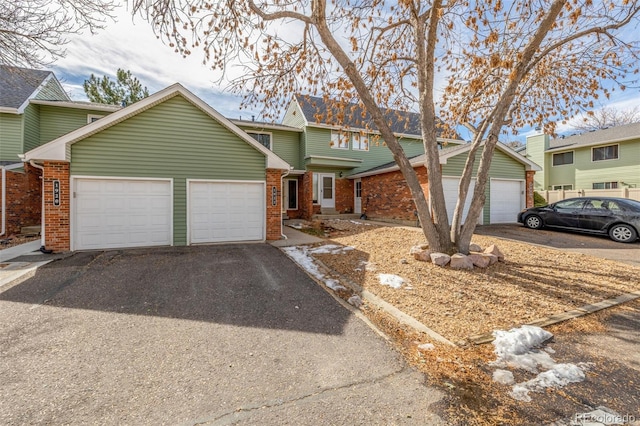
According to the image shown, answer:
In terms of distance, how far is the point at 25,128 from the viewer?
11.3m

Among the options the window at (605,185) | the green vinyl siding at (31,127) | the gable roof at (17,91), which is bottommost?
the window at (605,185)

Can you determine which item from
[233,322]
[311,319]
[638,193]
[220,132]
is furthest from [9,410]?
[638,193]

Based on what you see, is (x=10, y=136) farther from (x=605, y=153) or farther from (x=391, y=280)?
(x=605, y=153)

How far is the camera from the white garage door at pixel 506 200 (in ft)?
44.1

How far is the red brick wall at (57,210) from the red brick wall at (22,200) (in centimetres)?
451

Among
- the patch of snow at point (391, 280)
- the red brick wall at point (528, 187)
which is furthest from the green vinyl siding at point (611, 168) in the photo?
the patch of snow at point (391, 280)

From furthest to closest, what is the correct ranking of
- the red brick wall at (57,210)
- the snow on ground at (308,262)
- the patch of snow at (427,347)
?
the red brick wall at (57,210)
the snow on ground at (308,262)
the patch of snow at (427,347)

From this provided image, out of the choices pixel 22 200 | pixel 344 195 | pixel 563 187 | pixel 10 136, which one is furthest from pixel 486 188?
pixel 10 136

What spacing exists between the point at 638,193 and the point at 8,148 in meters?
27.8

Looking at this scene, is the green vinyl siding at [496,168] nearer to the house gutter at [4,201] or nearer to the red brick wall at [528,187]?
the red brick wall at [528,187]

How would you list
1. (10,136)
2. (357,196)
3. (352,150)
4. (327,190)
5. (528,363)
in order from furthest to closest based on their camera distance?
(352,150), (357,196), (327,190), (10,136), (528,363)

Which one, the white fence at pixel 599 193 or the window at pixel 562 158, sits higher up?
the window at pixel 562 158

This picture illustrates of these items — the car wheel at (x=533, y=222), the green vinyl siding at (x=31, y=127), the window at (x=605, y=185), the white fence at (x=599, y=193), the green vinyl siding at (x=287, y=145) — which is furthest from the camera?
the window at (x=605, y=185)

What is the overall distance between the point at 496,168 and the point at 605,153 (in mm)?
11735
